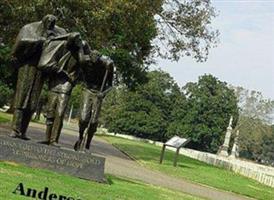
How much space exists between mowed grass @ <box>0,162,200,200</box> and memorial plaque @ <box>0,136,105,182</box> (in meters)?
0.24

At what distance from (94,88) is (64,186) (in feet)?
13.0

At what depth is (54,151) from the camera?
42.9 ft

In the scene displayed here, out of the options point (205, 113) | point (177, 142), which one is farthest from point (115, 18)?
point (205, 113)

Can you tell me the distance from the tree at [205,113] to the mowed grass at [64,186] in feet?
251

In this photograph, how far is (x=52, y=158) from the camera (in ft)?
42.9

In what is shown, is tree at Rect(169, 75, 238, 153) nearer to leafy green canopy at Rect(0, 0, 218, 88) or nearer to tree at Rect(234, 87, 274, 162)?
tree at Rect(234, 87, 274, 162)

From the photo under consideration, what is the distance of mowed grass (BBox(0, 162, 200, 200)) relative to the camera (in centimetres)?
1031

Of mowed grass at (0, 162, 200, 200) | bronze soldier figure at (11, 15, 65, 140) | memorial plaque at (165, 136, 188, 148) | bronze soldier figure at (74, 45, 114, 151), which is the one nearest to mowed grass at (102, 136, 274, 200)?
memorial plaque at (165, 136, 188, 148)

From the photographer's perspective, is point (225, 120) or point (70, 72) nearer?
point (70, 72)

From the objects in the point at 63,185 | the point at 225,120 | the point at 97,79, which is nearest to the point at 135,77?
the point at 97,79

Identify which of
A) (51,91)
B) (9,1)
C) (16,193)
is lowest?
(16,193)

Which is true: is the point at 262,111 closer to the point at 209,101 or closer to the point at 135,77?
the point at 209,101

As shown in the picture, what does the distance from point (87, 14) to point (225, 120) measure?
68759 mm

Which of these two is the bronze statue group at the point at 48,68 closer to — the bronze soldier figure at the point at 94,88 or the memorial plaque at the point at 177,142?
the bronze soldier figure at the point at 94,88
